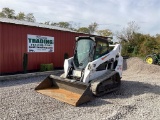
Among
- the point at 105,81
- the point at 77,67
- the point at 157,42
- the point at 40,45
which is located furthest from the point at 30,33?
the point at 157,42

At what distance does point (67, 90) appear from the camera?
664 cm

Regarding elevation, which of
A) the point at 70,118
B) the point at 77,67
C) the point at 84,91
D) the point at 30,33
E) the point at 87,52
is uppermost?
the point at 30,33

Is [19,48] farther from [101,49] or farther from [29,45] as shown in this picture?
[101,49]

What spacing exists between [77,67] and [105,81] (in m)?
1.13

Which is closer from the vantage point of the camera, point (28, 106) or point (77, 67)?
point (28, 106)

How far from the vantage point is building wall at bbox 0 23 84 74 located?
33.0 feet

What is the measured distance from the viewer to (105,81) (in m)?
6.82

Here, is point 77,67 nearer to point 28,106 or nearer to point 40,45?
point 28,106

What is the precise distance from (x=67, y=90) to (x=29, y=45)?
5470mm

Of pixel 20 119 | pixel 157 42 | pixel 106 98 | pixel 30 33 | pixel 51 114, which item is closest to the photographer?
pixel 20 119

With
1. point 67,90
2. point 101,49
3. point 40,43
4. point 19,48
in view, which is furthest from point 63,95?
point 40,43

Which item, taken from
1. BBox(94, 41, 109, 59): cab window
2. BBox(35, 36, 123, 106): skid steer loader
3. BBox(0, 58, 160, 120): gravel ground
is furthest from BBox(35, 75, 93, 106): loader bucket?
BBox(94, 41, 109, 59): cab window

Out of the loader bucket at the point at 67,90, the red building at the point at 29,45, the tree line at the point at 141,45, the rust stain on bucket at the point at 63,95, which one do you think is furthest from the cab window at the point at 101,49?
the tree line at the point at 141,45

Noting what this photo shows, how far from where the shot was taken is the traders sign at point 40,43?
11281 mm
